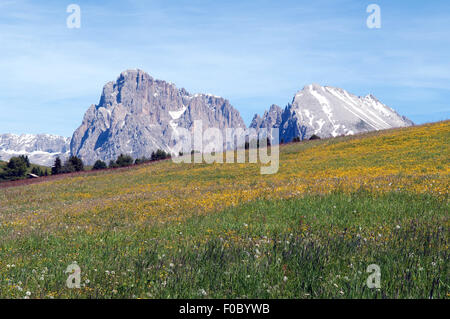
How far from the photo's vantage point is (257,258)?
618cm

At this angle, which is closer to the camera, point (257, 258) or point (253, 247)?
point (257, 258)

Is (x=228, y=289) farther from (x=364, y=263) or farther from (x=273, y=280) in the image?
(x=364, y=263)

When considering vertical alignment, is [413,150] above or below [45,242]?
above

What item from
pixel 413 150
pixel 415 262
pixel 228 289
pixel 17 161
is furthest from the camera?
pixel 17 161

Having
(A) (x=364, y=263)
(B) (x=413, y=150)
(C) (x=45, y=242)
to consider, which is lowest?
(C) (x=45, y=242)

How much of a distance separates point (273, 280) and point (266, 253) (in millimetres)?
1303

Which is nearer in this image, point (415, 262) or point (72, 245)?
point (415, 262)

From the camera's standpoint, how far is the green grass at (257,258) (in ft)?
16.8

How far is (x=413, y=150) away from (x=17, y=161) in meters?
120

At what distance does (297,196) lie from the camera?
45.6 ft

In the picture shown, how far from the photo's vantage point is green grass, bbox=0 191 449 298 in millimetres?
5121
